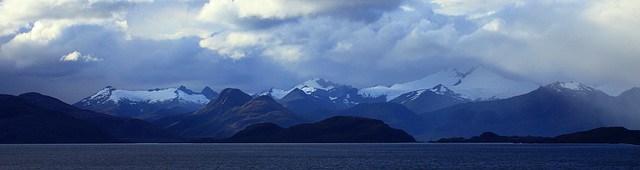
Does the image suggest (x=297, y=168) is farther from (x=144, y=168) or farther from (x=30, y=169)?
(x=30, y=169)

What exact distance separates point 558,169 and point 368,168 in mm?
50066

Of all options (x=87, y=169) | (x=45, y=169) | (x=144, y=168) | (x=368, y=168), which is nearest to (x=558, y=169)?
(x=368, y=168)

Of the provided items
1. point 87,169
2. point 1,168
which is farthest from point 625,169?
point 1,168

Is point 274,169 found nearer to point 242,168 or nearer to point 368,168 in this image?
point 242,168

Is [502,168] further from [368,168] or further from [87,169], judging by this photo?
[87,169]

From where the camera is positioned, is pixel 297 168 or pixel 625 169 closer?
pixel 625 169

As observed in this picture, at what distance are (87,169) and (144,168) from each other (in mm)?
14543

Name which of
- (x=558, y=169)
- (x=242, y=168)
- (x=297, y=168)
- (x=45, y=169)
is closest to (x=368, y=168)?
(x=297, y=168)

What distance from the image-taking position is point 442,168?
170 m

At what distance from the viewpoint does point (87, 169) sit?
6462 inches

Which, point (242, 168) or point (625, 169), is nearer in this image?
point (625, 169)

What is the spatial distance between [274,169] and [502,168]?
61.6 m

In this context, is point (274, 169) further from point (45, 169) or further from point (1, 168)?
point (1, 168)

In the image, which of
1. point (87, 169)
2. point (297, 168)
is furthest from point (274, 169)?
point (87, 169)
